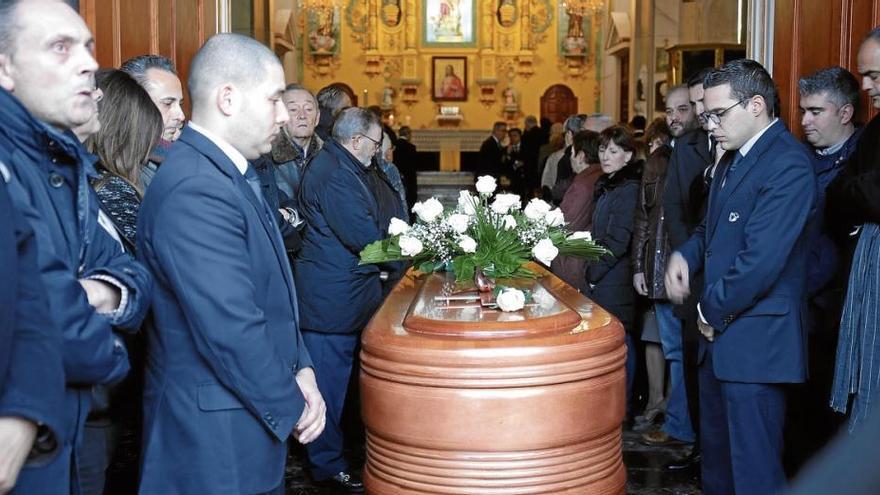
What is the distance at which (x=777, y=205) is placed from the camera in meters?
3.28

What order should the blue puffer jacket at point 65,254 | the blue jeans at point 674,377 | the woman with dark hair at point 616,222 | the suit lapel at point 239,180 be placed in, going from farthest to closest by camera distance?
the woman with dark hair at point 616,222 → the blue jeans at point 674,377 → the suit lapel at point 239,180 → the blue puffer jacket at point 65,254

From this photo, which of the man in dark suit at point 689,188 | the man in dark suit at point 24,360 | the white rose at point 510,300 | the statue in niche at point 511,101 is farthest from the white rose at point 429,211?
the statue in niche at point 511,101

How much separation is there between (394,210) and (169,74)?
1892 mm

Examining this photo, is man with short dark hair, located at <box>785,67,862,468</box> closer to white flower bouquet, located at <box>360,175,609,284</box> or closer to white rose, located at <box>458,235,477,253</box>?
white flower bouquet, located at <box>360,175,609,284</box>

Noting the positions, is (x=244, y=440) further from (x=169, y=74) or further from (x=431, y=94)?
(x=431, y=94)

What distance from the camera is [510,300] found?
10.2ft

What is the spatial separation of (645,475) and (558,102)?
16.3 m

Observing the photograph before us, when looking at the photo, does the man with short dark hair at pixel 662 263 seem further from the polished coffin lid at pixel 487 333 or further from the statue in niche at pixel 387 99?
the statue in niche at pixel 387 99

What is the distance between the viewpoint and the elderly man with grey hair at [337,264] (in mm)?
4535

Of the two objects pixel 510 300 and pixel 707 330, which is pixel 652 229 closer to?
pixel 707 330

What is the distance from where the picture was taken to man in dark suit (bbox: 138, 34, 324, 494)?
2.21 metres

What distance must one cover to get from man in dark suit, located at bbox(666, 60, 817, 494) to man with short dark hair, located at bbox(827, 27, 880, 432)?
0.20m

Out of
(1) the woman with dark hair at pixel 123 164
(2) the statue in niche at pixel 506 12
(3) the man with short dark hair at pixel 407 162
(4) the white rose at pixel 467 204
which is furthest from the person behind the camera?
(2) the statue in niche at pixel 506 12

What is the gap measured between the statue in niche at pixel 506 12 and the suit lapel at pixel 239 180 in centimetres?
1871
